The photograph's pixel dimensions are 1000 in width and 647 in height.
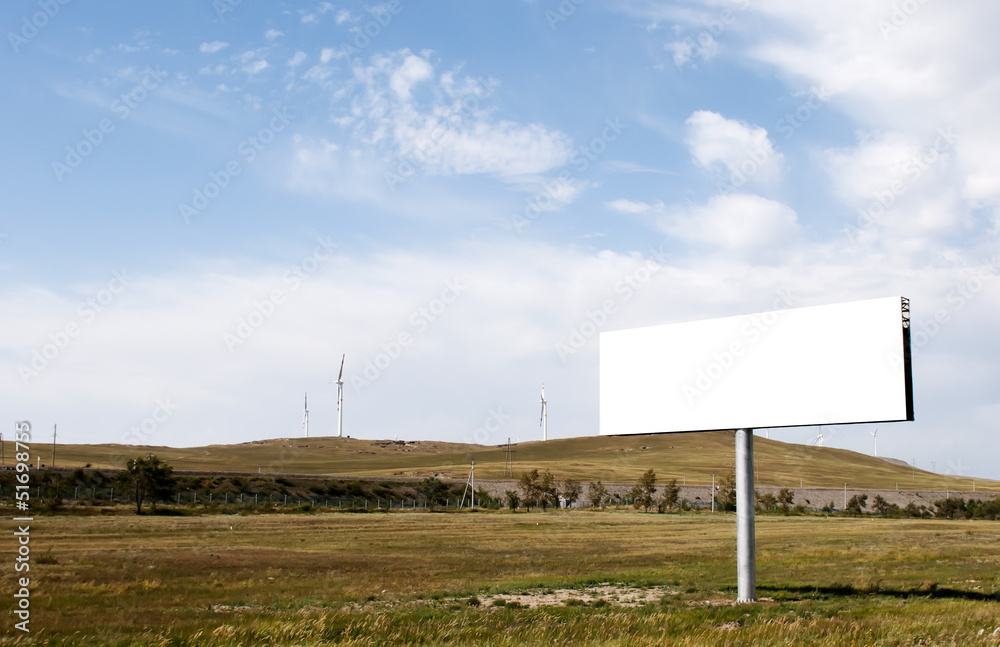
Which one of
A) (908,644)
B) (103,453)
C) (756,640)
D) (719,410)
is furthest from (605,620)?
(103,453)

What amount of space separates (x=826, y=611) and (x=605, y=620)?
20.5 ft

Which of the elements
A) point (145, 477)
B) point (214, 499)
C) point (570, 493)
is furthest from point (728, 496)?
point (145, 477)

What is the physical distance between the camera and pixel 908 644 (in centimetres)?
1323

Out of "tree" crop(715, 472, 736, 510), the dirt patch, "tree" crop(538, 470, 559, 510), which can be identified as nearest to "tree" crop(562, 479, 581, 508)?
"tree" crop(538, 470, 559, 510)

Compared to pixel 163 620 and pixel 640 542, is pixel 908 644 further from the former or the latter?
pixel 640 542

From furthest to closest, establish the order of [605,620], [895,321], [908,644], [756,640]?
[895,321]
[605,620]
[908,644]
[756,640]

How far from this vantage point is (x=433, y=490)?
391 feet

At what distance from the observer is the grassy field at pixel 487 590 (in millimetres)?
13898

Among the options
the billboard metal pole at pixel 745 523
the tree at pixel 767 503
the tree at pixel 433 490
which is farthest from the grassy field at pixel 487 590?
the tree at pixel 433 490

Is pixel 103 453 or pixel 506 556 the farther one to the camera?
pixel 103 453

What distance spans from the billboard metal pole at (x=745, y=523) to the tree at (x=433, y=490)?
9551 cm

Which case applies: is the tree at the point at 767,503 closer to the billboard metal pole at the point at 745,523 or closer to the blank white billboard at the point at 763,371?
the blank white billboard at the point at 763,371

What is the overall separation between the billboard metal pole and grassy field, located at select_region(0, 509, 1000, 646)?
691mm

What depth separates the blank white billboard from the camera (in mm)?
20766
